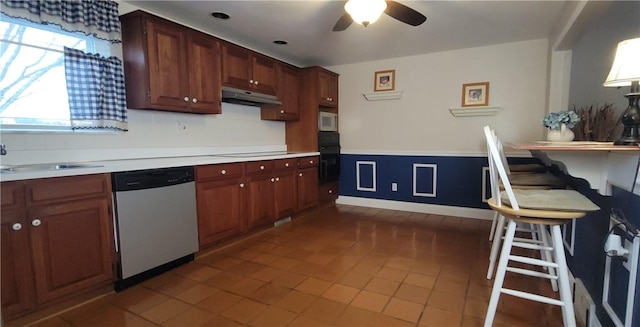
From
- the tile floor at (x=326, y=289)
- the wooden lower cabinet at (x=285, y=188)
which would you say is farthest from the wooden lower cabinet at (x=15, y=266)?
the wooden lower cabinet at (x=285, y=188)

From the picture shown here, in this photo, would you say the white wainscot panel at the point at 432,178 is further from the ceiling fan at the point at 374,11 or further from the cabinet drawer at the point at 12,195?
the cabinet drawer at the point at 12,195

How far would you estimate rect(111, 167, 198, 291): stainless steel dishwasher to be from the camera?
1981 mm

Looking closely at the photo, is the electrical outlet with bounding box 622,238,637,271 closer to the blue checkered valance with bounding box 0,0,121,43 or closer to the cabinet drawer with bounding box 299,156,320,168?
the cabinet drawer with bounding box 299,156,320,168

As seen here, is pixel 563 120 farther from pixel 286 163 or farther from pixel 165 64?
pixel 165 64

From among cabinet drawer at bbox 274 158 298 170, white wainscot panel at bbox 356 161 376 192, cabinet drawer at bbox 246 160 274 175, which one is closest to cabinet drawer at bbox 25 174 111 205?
cabinet drawer at bbox 246 160 274 175

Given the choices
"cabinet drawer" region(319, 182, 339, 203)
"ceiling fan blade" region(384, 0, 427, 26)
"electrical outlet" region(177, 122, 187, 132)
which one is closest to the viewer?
"ceiling fan blade" region(384, 0, 427, 26)

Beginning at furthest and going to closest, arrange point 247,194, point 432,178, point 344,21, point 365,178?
point 365,178 < point 432,178 < point 247,194 < point 344,21

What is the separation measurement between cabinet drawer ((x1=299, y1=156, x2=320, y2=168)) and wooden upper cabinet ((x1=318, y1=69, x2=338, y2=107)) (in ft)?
2.62

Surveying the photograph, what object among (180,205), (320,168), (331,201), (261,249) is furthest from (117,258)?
(331,201)

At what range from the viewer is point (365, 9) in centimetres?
208

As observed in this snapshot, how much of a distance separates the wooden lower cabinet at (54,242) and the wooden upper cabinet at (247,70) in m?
1.65

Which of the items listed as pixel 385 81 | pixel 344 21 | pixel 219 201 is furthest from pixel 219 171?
pixel 385 81

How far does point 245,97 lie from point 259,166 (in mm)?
773

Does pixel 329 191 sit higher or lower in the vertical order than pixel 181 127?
lower
